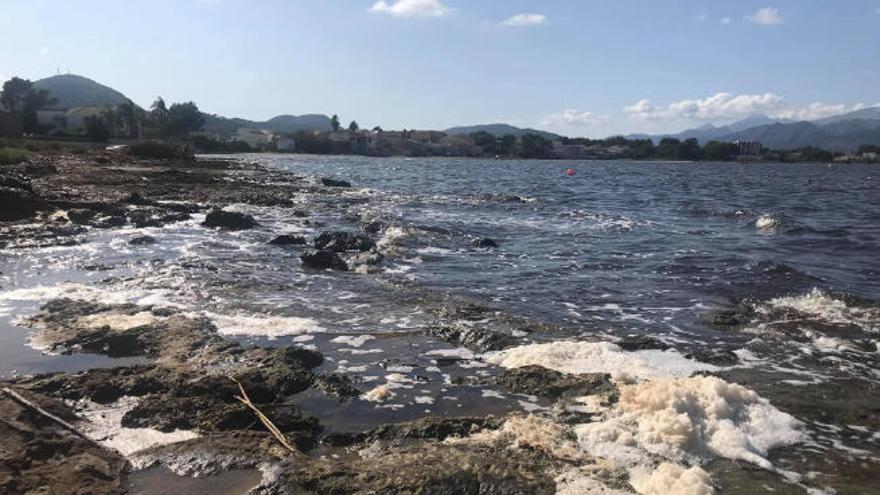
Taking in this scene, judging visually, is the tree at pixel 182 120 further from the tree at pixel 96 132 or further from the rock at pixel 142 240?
the rock at pixel 142 240

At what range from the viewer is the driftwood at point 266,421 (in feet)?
→ 21.5

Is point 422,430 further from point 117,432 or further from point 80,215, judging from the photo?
point 80,215

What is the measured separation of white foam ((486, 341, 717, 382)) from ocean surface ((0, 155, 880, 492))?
0.50 metres

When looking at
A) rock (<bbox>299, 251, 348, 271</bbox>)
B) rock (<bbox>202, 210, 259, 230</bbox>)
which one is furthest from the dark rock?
rock (<bbox>202, 210, 259, 230</bbox>)

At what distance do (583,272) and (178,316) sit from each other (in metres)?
11.3

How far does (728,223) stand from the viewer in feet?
109

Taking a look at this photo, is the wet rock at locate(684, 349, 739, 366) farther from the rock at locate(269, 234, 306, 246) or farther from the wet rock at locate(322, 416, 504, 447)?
the rock at locate(269, 234, 306, 246)

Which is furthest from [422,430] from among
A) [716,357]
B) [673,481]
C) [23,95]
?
[23,95]

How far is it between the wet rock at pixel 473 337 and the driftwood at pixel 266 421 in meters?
4.11

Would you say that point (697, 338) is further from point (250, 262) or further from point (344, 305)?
point (250, 262)

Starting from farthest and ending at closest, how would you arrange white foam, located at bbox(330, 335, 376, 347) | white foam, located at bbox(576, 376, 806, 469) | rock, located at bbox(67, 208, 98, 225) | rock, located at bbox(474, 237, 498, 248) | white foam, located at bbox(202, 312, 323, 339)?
rock, located at bbox(474, 237, 498, 248)
rock, located at bbox(67, 208, 98, 225)
white foam, located at bbox(202, 312, 323, 339)
white foam, located at bbox(330, 335, 376, 347)
white foam, located at bbox(576, 376, 806, 469)

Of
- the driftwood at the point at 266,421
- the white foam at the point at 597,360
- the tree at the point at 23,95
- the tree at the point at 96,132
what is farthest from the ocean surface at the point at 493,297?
the tree at the point at 23,95

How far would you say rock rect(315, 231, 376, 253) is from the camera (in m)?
20.7

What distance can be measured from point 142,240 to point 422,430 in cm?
1633
